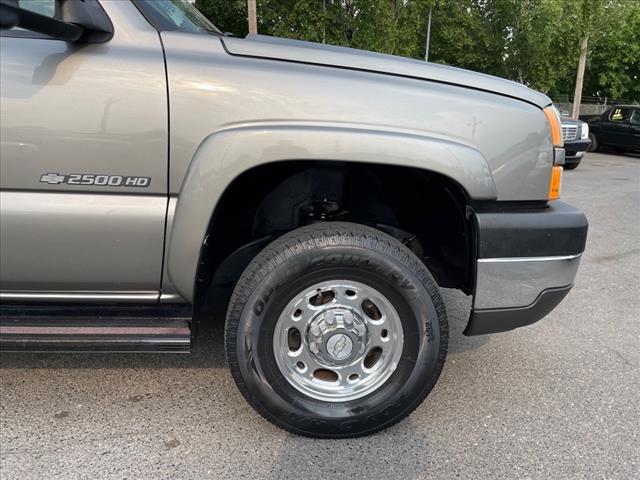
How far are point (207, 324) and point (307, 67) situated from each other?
6.34 ft

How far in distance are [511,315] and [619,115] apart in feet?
54.2

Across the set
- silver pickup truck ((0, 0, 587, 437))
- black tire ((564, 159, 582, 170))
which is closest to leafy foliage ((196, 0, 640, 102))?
black tire ((564, 159, 582, 170))

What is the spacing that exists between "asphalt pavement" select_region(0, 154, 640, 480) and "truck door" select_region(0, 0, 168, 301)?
75 centimetres

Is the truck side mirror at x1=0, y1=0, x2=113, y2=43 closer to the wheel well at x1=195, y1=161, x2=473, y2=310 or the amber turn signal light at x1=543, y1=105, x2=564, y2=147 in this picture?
the wheel well at x1=195, y1=161, x2=473, y2=310

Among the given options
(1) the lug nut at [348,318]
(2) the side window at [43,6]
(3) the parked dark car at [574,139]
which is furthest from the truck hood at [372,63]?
(3) the parked dark car at [574,139]

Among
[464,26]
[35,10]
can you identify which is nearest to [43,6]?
[35,10]

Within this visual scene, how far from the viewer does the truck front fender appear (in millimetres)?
2094

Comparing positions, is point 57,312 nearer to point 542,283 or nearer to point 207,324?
point 207,324

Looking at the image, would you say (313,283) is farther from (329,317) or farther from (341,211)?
(341,211)

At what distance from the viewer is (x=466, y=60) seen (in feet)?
66.9

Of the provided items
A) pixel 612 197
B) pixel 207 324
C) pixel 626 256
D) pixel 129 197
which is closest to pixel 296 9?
pixel 612 197

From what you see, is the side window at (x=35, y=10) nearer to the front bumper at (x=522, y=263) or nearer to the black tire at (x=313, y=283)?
the black tire at (x=313, y=283)

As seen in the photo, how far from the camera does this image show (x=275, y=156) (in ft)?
6.95

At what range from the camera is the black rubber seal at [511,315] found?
2.41 metres
